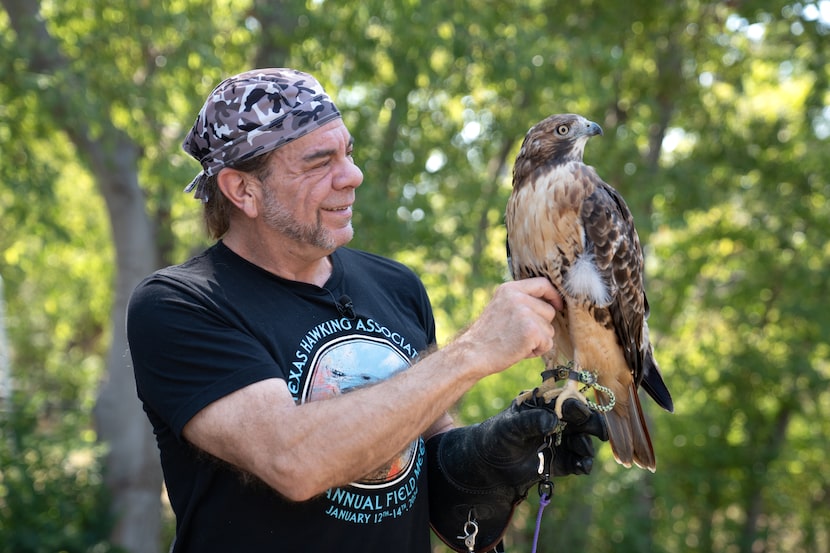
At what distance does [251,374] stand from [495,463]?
2.83 ft

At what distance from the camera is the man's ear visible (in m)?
2.30

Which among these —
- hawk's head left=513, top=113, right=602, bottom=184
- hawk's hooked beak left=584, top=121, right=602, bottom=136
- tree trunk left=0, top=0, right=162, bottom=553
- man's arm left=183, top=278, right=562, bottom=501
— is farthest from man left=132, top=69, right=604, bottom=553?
tree trunk left=0, top=0, right=162, bottom=553

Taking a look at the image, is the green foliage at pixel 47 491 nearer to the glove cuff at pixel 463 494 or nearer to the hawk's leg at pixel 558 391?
the glove cuff at pixel 463 494

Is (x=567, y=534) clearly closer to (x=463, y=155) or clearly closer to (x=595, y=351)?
(x=463, y=155)

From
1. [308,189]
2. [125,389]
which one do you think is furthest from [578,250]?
[125,389]

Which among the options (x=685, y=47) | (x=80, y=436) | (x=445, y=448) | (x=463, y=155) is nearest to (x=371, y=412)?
(x=445, y=448)

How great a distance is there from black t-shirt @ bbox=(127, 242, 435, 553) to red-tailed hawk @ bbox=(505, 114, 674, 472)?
0.51 metres

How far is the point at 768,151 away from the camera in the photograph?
827 cm

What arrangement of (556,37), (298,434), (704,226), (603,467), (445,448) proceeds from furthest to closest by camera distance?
(704,226) < (603,467) < (556,37) < (445,448) < (298,434)

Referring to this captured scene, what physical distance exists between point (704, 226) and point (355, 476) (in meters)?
7.61

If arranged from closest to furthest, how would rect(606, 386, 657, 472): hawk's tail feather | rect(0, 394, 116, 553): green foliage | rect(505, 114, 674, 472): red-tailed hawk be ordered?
rect(505, 114, 674, 472): red-tailed hawk → rect(606, 386, 657, 472): hawk's tail feather → rect(0, 394, 116, 553): green foliage

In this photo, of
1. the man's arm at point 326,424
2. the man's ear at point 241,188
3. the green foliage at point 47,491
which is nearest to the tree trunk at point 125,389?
the green foliage at point 47,491

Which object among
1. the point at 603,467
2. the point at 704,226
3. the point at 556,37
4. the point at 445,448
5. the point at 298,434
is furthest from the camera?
the point at 704,226

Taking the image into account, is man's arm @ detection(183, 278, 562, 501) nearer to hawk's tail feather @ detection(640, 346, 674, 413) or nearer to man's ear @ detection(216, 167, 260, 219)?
man's ear @ detection(216, 167, 260, 219)
